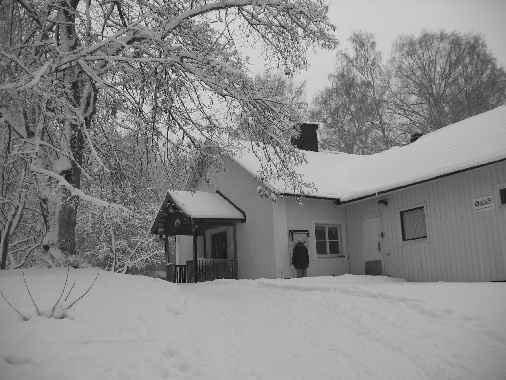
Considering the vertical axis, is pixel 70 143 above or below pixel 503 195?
above

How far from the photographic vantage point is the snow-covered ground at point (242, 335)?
4133mm

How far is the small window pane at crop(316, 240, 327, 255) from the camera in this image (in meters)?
15.9

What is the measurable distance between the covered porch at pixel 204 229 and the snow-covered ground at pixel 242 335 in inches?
308

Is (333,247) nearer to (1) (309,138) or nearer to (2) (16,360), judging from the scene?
(1) (309,138)

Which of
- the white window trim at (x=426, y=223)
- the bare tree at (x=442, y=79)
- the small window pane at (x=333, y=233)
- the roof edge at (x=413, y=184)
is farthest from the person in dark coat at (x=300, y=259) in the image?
the bare tree at (x=442, y=79)

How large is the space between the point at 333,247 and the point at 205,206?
4979mm

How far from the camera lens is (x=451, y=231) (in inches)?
491

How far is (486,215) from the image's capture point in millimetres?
11586

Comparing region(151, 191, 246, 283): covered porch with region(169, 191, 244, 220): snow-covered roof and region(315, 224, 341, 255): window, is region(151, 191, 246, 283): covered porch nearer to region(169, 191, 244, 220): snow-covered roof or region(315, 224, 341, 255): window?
region(169, 191, 244, 220): snow-covered roof

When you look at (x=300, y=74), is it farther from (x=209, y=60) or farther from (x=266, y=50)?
(x=209, y=60)

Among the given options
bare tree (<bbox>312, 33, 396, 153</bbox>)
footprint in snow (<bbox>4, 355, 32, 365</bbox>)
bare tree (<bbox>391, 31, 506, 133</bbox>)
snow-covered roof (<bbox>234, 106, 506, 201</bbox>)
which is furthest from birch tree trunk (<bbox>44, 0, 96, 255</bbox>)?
bare tree (<bbox>391, 31, 506, 133</bbox>)

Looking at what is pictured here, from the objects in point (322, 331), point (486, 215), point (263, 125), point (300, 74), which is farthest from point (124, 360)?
point (486, 215)

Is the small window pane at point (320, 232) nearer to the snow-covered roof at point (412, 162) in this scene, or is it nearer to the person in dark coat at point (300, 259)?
the person in dark coat at point (300, 259)

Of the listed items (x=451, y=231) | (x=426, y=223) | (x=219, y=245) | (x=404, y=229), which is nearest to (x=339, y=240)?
(x=404, y=229)
